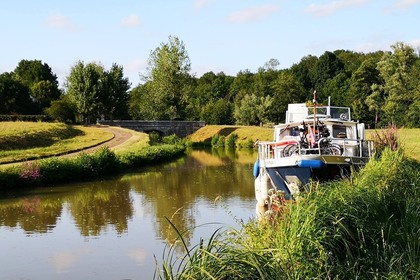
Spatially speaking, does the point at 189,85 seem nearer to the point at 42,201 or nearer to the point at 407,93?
the point at 407,93

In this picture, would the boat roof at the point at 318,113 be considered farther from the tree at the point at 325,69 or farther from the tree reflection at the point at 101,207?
the tree at the point at 325,69

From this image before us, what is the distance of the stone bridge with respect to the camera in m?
68.9

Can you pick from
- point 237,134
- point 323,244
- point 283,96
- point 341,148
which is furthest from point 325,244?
point 283,96

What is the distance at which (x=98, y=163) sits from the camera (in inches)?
1240

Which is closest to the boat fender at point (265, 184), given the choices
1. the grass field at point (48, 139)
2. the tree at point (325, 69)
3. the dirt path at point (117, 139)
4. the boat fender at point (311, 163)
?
the boat fender at point (311, 163)

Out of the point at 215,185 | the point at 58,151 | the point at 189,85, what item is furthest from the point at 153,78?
the point at 215,185

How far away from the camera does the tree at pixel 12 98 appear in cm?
6800

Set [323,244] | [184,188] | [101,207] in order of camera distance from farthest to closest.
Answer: [184,188] → [101,207] → [323,244]

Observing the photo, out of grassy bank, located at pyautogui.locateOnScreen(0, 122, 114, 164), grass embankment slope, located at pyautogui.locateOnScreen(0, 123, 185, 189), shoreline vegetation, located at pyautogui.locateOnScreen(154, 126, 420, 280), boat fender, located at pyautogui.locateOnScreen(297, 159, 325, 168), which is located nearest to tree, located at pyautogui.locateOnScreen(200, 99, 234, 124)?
grass embankment slope, located at pyautogui.locateOnScreen(0, 123, 185, 189)

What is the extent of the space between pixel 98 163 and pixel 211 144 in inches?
1545

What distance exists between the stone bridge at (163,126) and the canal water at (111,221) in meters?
38.1

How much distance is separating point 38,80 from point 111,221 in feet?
245

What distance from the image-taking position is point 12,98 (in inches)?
2702

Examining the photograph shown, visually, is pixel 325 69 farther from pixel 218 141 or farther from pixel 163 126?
pixel 163 126
